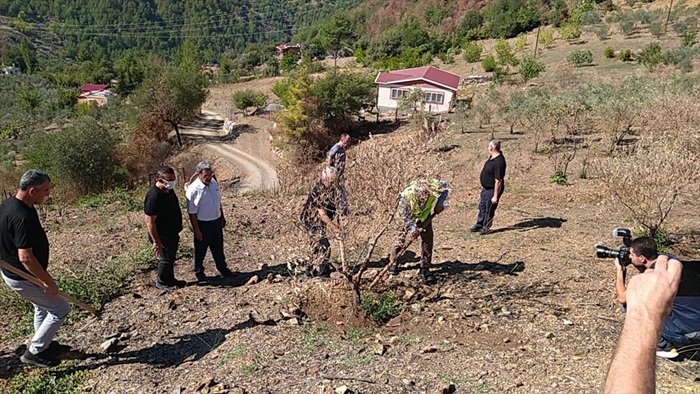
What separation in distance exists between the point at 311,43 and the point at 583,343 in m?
96.2

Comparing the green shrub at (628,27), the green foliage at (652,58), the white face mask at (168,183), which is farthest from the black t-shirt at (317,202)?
the green shrub at (628,27)

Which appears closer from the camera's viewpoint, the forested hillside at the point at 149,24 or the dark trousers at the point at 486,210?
the dark trousers at the point at 486,210

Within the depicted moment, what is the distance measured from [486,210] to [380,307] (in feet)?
12.3

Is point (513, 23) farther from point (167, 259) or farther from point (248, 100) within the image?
point (167, 259)

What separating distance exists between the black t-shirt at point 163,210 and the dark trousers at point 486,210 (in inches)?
204

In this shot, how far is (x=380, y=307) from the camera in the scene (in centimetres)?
521

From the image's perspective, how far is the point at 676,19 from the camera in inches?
1704

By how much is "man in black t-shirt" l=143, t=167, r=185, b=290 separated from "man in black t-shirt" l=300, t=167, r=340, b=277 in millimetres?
1748

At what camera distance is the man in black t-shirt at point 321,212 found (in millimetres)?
5133

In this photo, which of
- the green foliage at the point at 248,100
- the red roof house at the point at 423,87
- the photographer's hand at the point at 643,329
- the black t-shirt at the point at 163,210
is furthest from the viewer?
the green foliage at the point at 248,100

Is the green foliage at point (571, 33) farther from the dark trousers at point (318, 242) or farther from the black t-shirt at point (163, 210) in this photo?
the black t-shirt at point (163, 210)

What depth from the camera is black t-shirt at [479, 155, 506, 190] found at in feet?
25.0

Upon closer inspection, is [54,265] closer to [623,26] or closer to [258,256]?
[258,256]

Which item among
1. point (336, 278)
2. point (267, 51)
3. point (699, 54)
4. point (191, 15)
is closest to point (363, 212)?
point (336, 278)
